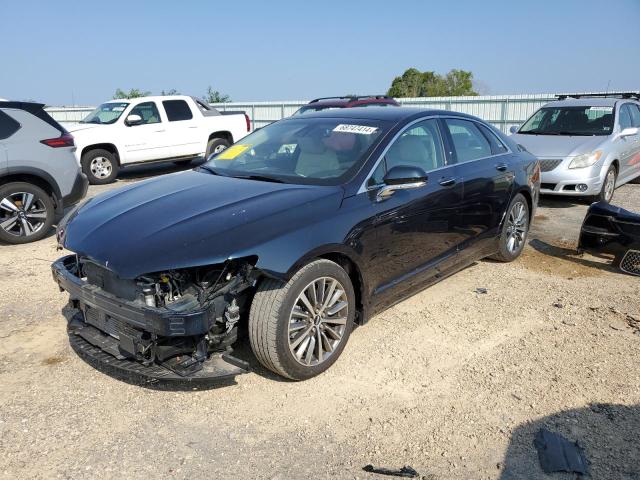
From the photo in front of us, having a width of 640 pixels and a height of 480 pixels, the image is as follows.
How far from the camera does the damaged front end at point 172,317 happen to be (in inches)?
115

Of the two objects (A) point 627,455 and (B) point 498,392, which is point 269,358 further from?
(A) point 627,455

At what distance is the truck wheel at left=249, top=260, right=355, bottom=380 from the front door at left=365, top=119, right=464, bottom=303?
395 mm

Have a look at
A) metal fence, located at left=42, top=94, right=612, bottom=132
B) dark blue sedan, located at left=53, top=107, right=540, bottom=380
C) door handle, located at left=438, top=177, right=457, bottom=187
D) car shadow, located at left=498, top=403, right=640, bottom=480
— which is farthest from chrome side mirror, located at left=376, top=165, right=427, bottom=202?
metal fence, located at left=42, top=94, right=612, bottom=132

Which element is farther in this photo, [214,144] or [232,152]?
[214,144]

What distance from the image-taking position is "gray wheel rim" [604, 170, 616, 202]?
865 cm

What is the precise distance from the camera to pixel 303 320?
3.40 m

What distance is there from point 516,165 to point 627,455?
3.37 metres

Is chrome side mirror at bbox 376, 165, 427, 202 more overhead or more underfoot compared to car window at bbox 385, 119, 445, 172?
more underfoot

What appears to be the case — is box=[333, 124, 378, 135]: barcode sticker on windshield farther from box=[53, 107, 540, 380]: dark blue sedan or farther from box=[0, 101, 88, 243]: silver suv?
box=[0, 101, 88, 243]: silver suv

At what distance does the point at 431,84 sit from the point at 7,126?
47332 mm

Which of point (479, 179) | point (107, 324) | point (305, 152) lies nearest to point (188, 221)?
point (107, 324)

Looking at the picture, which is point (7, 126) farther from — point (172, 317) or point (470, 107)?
point (470, 107)

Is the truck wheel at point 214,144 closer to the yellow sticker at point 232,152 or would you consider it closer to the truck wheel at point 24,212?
the truck wheel at point 24,212

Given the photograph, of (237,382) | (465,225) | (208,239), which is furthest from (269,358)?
(465,225)
